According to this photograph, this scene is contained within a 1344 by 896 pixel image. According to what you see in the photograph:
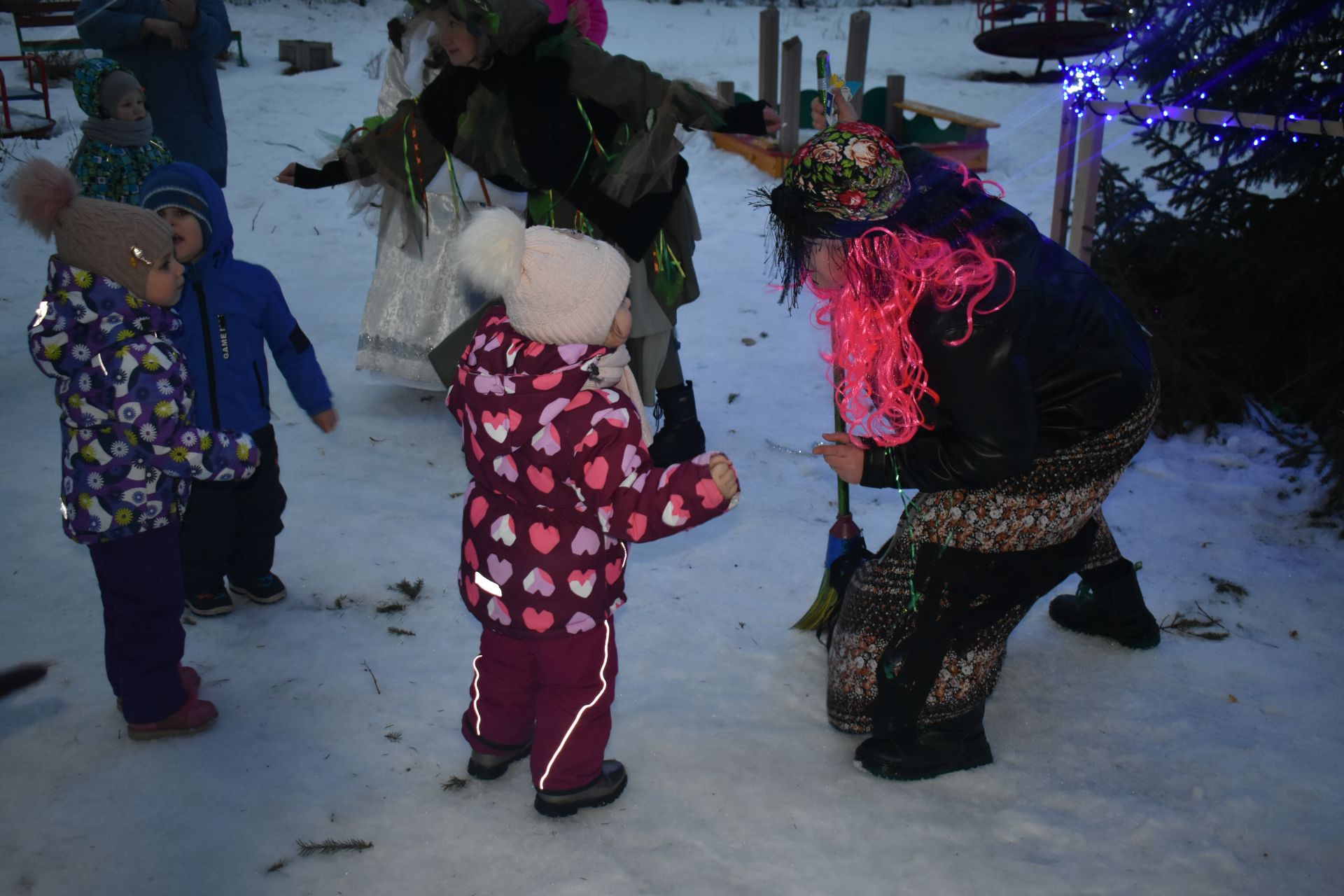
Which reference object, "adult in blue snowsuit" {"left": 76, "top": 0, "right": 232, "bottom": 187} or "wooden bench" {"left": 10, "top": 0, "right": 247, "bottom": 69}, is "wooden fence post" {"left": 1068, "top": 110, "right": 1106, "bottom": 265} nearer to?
"adult in blue snowsuit" {"left": 76, "top": 0, "right": 232, "bottom": 187}

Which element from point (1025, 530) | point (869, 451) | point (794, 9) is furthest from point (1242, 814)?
point (794, 9)

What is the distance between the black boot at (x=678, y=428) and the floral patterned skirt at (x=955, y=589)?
1.79 metres

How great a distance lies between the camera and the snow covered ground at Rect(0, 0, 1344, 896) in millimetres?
2531

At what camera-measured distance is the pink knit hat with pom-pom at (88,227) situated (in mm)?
2533

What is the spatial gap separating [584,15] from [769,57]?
6.22 meters

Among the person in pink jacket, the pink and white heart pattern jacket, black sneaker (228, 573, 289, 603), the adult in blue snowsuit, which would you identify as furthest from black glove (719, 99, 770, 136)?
the adult in blue snowsuit

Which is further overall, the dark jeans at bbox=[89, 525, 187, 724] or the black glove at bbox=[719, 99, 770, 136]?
the black glove at bbox=[719, 99, 770, 136]

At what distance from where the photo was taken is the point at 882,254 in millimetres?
2338

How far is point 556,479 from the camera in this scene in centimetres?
235

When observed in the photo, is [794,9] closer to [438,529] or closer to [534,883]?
[438,529]

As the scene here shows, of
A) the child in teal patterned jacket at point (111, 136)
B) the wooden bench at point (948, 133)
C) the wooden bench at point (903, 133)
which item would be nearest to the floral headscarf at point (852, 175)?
the child in teal patterned jacket at point (111, 136)

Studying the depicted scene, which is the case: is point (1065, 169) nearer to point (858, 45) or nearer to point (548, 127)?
point (548, 127)

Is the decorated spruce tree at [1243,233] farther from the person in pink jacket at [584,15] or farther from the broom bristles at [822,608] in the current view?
the person in pink jacket at [584,15]

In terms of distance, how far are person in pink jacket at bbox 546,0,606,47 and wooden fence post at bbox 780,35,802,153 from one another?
4716 mm
